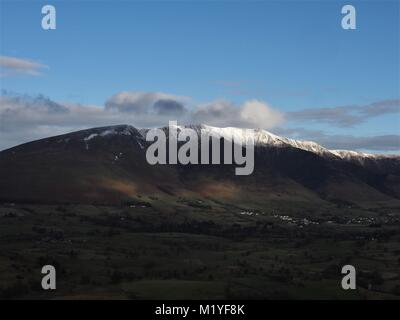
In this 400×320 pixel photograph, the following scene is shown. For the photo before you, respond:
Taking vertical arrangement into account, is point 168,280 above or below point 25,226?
below

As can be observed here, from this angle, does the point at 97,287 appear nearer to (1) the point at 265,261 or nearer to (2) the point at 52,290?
(2) the point at 52,290

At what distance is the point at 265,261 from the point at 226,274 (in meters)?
25.3

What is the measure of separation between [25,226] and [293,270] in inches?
4158

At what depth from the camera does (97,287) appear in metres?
102

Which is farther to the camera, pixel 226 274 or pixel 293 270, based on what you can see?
pixel 293 270

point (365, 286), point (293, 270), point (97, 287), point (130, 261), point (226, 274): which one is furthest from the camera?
point (130, 261)

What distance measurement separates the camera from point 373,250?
163 metres

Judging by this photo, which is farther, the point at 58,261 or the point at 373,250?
the point at 373,250
